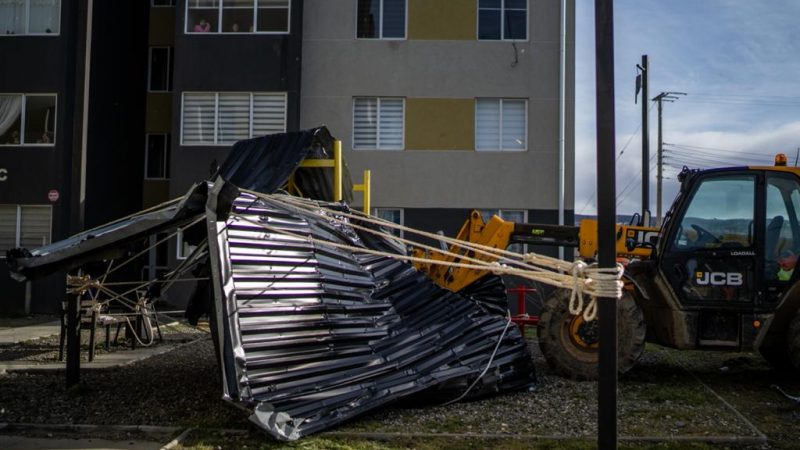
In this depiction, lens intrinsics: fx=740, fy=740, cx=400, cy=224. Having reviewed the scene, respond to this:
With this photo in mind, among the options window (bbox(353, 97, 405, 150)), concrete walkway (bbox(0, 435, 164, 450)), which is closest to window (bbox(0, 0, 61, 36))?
window (bbox(353, 97, 405, 150))

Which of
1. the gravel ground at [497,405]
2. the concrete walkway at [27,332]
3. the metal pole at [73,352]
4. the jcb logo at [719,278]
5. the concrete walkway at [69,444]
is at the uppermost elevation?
the jcb logo at [719,278]

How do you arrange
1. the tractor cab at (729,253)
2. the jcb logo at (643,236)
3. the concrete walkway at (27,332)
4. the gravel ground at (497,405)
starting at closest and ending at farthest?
the gravel ground at (497,405) → the tractor cab at (729,253) → the jcb logo at (643,236) → the concrete walkway at (27,332)

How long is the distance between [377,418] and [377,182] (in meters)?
13.2

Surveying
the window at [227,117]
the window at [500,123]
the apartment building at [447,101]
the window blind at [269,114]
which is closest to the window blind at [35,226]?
the window at [227,117]

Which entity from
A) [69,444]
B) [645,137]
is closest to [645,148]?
[645,137]

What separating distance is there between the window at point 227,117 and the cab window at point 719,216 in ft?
42.4

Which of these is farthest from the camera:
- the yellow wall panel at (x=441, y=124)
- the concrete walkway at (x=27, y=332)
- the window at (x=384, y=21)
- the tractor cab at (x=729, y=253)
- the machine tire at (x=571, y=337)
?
the window at (x=384, y=21)

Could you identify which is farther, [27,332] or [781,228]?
[27,332]

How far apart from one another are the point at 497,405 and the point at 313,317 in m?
2.21

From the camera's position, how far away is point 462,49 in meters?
20.1

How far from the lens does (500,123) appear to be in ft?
65.7

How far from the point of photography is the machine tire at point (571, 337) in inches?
361

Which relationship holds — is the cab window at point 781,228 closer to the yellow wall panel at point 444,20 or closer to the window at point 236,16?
the yellow wall panel at point 444,20

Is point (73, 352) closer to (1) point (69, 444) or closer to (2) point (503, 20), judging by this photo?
(1) point (69, 444)
